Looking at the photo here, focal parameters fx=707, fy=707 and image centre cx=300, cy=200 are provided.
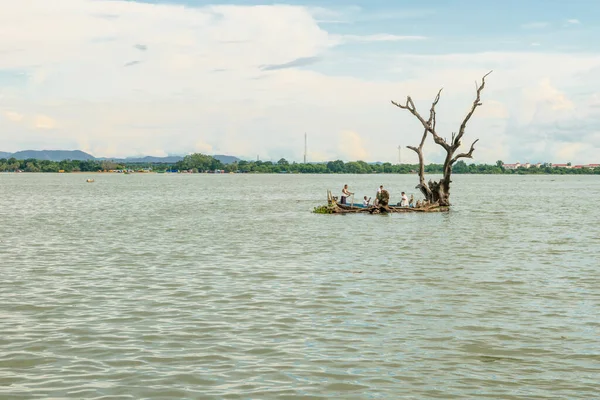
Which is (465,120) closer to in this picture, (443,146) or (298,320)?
(443,146)

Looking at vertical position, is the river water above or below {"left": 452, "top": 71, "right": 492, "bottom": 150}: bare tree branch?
below

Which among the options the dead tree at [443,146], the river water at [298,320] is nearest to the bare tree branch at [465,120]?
the dead tree at [443,146]

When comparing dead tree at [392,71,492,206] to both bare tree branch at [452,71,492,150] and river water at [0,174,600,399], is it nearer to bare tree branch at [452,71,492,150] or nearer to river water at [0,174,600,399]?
bare tree branch at [452,71,492,150]

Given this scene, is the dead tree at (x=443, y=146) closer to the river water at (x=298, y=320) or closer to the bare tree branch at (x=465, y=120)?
the bare tree branch at (x=465, y=120)

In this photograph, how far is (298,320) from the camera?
606 inches

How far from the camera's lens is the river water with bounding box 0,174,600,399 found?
11.0 metres

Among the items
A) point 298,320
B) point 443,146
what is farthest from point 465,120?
point 298,320

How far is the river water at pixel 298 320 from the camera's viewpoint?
1102 centimetres

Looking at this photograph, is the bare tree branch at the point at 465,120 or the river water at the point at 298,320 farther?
the bare tree branch at the point at 465,120

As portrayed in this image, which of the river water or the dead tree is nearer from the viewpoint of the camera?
the river water

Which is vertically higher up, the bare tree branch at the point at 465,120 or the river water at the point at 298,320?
the bare tree branch at the point at 465,120

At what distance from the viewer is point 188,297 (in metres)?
18.0

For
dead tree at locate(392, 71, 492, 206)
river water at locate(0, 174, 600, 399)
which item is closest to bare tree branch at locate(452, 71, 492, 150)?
dead tree at locate(392, 71, 492, 206)

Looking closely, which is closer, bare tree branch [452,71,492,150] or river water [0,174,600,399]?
river water [0,174,600,399]
